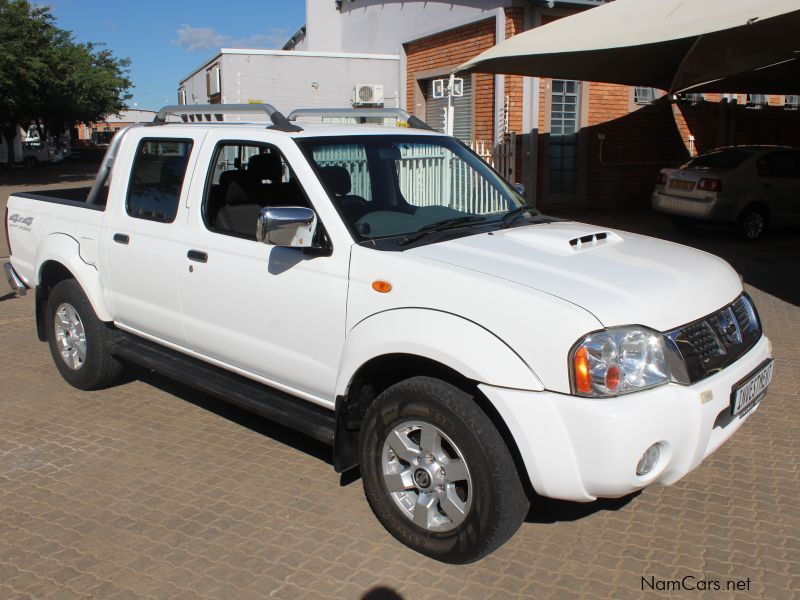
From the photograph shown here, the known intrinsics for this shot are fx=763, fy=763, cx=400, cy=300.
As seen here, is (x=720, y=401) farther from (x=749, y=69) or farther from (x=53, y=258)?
(x=749, y=69)

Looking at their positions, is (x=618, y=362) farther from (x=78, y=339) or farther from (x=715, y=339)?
(x=78, y=339)

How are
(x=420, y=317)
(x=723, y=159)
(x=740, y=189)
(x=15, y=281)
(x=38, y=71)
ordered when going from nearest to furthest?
(x=420, y=317)
(x=15, y=281)
(x=740, y=189)
(x=723, y=159)
(x=38, y=71)

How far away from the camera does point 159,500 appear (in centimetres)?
412

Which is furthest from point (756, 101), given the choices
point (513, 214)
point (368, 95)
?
point (513, 214)

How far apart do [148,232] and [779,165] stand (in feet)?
38.7

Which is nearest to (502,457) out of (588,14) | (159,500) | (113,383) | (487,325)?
(487,325)

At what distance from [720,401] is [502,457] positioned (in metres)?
0.97

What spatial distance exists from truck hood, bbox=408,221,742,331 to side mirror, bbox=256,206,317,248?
0.53 metres

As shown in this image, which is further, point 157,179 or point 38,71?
point 38,71

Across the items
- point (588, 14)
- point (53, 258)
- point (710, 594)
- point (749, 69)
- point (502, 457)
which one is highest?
point (588, 14)

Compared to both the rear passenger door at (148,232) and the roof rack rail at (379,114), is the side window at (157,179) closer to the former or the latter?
the rear passenger door at (148,232)

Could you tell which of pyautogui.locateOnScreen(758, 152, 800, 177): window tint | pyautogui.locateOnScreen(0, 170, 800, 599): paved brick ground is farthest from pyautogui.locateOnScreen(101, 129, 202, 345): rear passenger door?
pyautogui.locateOnScreen(758, 152, 800, 177): window tint

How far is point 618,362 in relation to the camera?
3012 millimetres

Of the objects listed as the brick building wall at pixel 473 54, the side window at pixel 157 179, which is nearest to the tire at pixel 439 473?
the side window at pixel 157 179
